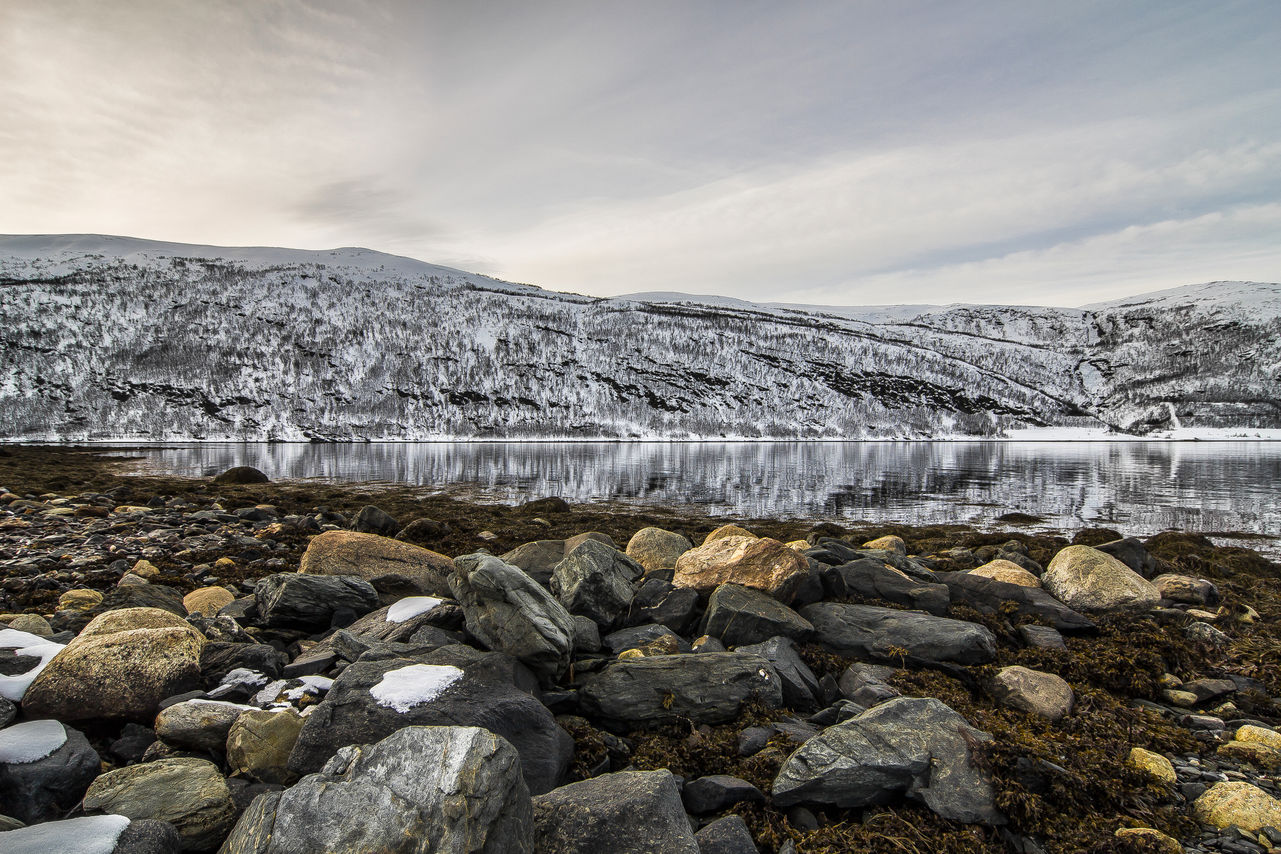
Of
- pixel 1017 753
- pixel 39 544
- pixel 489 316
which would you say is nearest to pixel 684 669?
pixel 1017 753

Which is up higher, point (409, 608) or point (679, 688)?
point (409, 608)

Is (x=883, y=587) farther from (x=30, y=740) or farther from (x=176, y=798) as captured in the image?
(x=30, y=740)

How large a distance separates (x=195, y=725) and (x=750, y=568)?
5816mm

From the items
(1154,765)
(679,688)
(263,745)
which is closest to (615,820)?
(679,688)

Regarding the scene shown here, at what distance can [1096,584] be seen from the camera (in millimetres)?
8758

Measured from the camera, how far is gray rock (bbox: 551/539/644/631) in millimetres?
7219

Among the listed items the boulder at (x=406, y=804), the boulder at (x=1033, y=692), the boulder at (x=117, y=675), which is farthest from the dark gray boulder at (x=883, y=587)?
the boulder at (x=117, y=675)

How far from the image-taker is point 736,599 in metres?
7.14

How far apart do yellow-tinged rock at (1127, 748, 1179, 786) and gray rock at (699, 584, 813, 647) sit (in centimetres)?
300

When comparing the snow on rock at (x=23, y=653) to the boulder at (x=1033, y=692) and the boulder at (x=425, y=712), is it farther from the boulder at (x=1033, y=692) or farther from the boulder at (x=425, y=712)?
the boulder at (x=1033, y=692)

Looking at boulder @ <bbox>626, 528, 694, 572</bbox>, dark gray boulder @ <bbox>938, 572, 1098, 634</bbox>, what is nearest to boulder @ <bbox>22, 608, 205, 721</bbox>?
boulder @ <bbox>626, 528, 694, 572</bbox>

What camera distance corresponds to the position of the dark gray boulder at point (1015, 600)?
7.99 m

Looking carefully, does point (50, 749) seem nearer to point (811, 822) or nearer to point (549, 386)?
point (811, 822)

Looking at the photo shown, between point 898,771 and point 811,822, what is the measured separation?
732 millimetres
